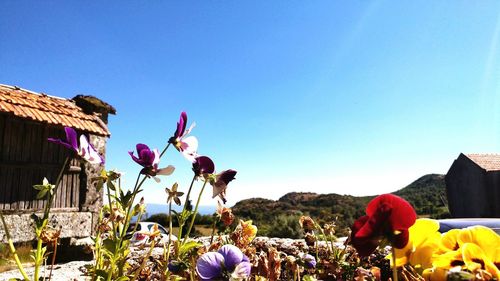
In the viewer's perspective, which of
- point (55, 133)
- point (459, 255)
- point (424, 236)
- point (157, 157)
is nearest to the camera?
point (459, 255)

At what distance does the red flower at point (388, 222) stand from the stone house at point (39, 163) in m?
7.65

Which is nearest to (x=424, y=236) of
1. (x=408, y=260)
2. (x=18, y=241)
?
(x=408, y=260)

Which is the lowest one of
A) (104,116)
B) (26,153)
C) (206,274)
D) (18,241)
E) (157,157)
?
(18,241)

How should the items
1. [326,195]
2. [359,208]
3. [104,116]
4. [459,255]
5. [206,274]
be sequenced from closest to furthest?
[459,255] < [206,274] < [104,116] < [359,208] < [326,195]

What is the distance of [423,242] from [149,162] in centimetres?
76

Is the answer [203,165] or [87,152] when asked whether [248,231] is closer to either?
[203,165]

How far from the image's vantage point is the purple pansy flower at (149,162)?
113cm

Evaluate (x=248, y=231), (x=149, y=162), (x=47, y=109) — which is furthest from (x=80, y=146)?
(x=47, y=109)

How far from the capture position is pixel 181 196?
1.48 metres

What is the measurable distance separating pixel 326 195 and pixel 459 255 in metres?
26.4

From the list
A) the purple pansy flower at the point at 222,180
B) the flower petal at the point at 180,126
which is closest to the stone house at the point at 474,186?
the purple pansy flower at the point at 222,180

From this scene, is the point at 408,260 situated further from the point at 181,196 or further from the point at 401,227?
the point at 181,196

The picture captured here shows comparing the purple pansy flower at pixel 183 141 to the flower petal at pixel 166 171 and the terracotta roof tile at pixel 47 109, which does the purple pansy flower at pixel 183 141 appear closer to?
the flower petal at pixel 166 171

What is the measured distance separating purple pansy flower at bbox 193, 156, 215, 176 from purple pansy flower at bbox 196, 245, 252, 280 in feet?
1.40
